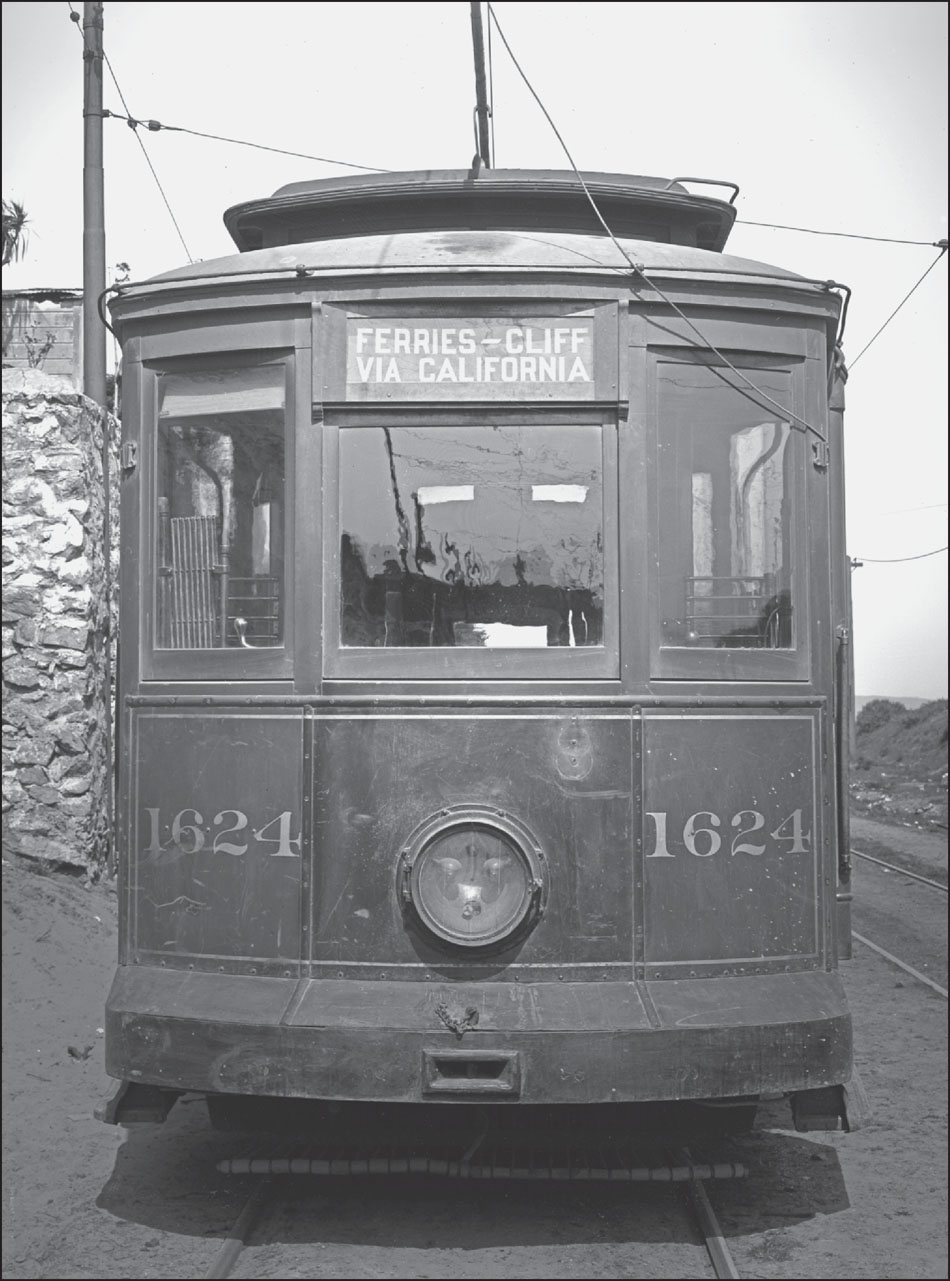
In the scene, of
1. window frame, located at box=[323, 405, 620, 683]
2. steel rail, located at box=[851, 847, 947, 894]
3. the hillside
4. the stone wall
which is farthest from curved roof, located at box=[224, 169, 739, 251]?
the hillside

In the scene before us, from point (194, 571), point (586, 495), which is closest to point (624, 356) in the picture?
point (586, 495)

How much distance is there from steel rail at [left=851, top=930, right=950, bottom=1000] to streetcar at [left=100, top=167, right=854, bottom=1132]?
16.2 ft

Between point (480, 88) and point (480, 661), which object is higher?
point (480, 88)

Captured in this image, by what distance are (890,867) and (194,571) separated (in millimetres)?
12309

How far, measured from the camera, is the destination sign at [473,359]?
4441 millimetres

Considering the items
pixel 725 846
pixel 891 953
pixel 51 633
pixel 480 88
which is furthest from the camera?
pixel 891 953

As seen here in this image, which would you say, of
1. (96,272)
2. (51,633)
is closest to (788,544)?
(51,633)

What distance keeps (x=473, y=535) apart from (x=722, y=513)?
0.81 m

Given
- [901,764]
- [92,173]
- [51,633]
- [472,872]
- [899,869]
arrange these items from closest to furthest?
1. [472,872]
2. [51,633]
3. [92,173]
4. [899,869]
5. [901,764]

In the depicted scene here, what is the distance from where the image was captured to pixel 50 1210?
4.93 metres

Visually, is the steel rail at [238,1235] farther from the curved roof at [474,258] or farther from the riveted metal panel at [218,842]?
the curved roof at [474,258]

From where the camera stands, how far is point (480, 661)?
4.43m

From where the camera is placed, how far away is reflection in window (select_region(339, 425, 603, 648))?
4.44 m

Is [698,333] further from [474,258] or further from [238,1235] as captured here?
[238,1235]
